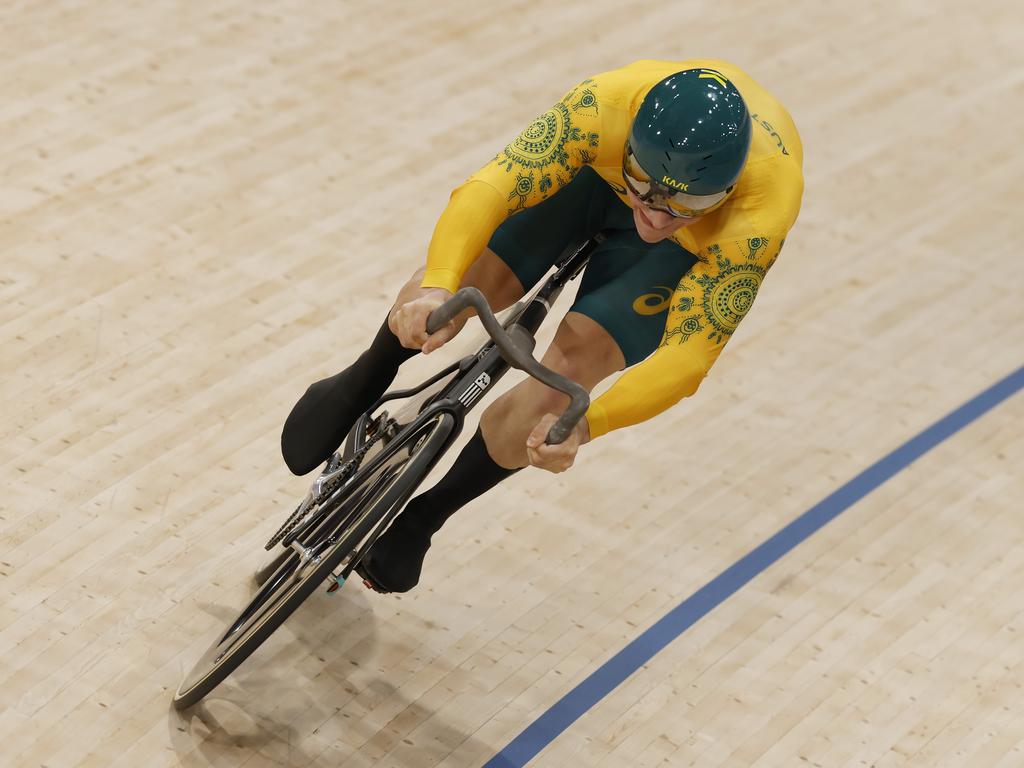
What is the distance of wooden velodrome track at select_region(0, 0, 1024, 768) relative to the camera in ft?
9.37

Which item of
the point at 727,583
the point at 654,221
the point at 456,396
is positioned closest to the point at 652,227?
the point at 654,221

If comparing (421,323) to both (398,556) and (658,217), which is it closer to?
(658,217)

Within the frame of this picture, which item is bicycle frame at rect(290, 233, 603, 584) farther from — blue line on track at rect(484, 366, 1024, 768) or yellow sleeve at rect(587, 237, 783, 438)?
blue line on track at rect(484, 366, 1024, 768)

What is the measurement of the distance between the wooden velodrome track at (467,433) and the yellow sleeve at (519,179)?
1036 mm

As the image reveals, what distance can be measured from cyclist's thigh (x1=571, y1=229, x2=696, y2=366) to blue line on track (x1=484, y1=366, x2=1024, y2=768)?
0.79m

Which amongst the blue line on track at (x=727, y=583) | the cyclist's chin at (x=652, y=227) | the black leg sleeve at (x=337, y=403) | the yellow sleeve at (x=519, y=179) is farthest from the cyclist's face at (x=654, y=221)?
the blue line on track at (x=727, y=583)

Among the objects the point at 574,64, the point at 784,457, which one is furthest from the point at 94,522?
the point at 574,64

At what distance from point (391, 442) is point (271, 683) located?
671mm

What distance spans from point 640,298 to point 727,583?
3.37 ft

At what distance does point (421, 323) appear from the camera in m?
2.22

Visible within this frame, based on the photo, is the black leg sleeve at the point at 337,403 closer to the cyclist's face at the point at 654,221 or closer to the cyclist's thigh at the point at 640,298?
the cyclist's thigh at the point at 640,298

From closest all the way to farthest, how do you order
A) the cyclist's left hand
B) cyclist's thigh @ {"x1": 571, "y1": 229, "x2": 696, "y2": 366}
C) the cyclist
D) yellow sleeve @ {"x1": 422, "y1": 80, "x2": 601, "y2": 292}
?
the cyclist's left hand, the cyclist, yellow sleeve @ {"x1": 422, "y1": 80, "x2": 601, "y2": 292}, cyclist's thigh @ {"x1": 571, "y1": 229, "x2": 696, "y2": 366}

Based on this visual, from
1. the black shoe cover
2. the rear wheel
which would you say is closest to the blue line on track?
the black shoe cover

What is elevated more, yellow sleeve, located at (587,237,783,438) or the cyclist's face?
the cyclist's face
